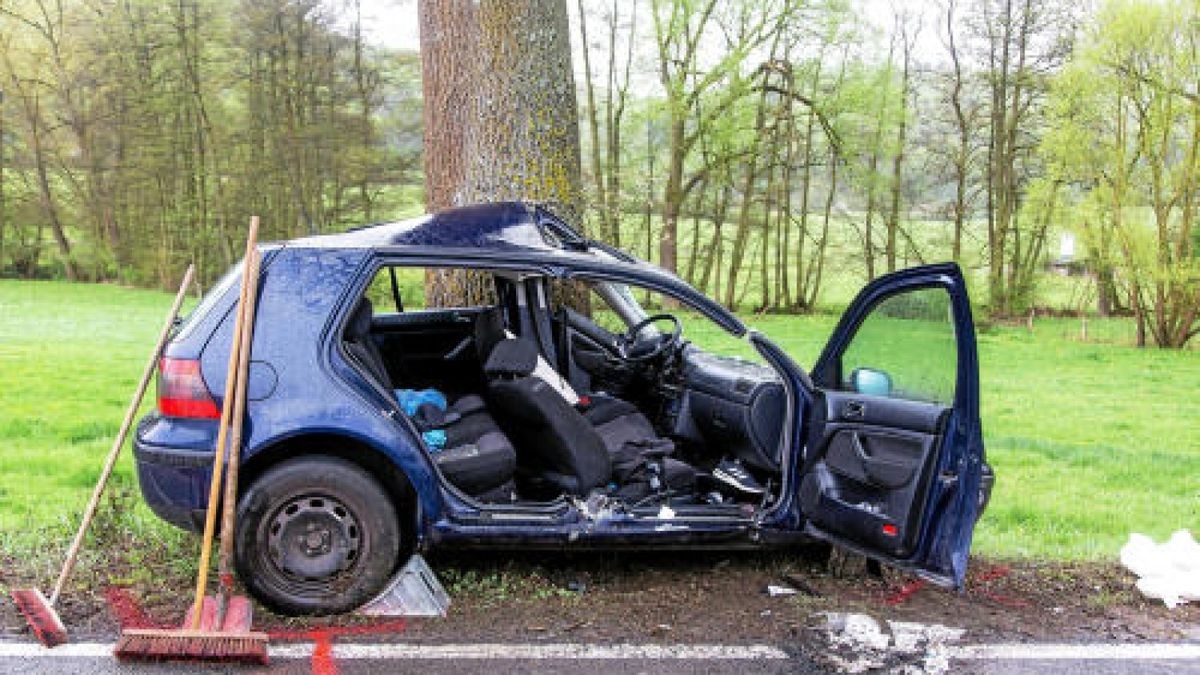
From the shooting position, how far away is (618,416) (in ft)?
17.3

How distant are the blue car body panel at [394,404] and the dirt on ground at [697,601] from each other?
10.5 inches

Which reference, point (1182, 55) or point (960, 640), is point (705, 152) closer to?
point (1182, 55)

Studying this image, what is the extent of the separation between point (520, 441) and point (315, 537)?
1171mm

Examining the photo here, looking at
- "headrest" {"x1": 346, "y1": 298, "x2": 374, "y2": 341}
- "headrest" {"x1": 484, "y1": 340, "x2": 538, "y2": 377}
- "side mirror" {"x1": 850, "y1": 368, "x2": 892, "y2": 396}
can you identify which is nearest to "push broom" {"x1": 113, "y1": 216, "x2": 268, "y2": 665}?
"headrest" {"x1": 346, "y1": 298, "x2": 374, "y2": 341}

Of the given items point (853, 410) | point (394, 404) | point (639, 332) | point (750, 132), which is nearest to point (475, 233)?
point (394, 404)

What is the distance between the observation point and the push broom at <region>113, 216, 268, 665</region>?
3510mm

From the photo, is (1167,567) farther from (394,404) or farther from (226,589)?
(226,589)

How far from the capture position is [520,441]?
191 inches

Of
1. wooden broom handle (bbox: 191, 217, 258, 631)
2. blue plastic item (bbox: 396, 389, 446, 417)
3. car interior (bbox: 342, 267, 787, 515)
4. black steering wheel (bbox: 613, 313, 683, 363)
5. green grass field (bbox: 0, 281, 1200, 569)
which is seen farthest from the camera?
black steering wheel (bbox: 613, 313, 683, 363)

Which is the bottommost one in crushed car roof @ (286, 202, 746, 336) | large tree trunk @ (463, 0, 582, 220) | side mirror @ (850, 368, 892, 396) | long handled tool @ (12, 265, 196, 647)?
long handled tool @ (12, 265, 196, 647)

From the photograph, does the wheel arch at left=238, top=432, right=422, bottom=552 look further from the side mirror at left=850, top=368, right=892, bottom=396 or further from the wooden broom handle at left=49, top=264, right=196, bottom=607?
the side mirror at left=850, top=368, right=892, bottom=396

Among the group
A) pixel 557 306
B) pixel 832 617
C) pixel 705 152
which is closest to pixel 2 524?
pixel 557 306

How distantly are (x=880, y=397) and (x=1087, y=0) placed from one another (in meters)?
25.2

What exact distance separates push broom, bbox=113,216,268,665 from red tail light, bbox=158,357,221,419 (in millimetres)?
94
